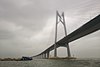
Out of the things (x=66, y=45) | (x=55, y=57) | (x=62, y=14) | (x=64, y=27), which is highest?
(x=62, y=14)

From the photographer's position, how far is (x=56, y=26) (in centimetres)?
6644

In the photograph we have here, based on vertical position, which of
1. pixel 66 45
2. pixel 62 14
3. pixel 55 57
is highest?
pixel 62 14

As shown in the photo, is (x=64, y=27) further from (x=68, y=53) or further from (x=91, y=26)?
(x=91, y=26)

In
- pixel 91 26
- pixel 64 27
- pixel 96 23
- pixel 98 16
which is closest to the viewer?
pixel 98 16

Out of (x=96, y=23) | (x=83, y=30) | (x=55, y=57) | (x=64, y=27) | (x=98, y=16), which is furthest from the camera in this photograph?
(x=55, y=57)

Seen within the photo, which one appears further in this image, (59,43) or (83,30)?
(59,43)

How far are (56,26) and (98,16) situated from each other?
116 ft

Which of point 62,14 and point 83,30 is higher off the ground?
point 62,14

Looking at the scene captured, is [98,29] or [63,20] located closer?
[98,29]

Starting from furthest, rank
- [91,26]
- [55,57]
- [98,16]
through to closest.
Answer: [55,57] < [91,26] < [98,16]

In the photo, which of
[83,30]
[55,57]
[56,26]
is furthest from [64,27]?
[83,30]

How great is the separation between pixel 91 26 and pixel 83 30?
4764 millimetres

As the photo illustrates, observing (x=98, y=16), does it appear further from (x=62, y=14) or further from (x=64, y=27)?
(x=62, y=14)

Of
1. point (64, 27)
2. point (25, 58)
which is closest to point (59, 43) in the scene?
point (64, 27)
